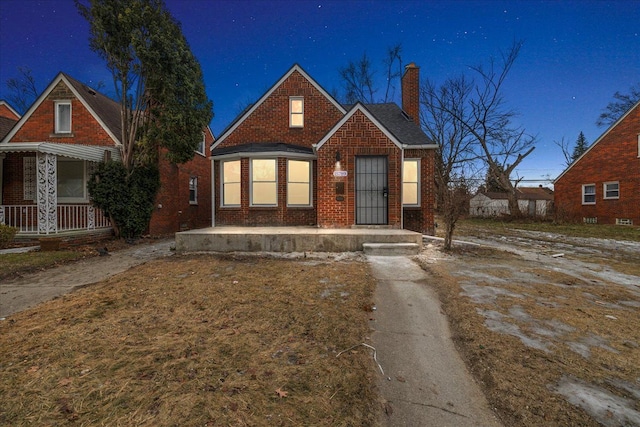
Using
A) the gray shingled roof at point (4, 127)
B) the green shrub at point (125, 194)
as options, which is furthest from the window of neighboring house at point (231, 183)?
the gray shingled roof at point (4, 127)

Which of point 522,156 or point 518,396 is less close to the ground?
point 522,156

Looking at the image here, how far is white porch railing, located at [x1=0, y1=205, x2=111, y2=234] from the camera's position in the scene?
1102cm

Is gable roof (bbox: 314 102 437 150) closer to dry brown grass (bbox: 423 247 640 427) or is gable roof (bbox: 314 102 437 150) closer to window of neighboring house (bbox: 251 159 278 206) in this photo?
window of neighboring house (bbox: 251 159 278 206)

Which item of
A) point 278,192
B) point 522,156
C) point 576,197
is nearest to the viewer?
point 278,192

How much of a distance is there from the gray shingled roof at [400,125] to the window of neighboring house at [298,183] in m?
3.44

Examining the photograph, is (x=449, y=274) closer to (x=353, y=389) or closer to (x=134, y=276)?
(x=353, y=389)

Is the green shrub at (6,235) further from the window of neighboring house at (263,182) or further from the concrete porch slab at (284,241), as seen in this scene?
the window of neighboring house at (263,182)

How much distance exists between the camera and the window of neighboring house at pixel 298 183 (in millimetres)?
11523

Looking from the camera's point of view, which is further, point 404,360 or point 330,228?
point 330,228

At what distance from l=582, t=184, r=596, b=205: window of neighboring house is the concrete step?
2127 centimetres

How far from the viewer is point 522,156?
90.0 feet

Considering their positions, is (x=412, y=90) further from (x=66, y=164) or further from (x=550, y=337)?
(x=66, y=164)

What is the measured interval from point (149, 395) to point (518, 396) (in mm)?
2832

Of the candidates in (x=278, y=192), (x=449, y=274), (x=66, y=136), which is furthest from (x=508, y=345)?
(x=66, y=136)
